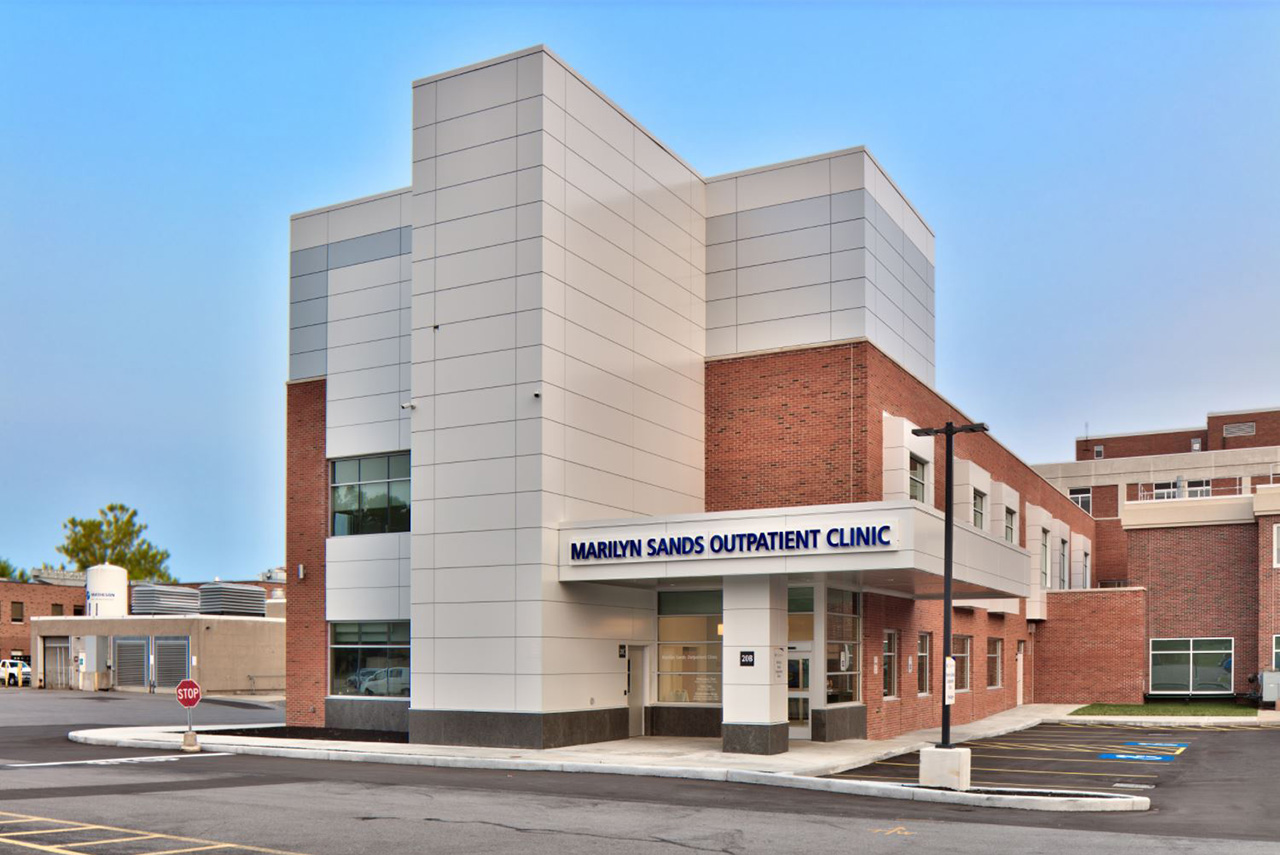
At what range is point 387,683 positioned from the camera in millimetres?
33750

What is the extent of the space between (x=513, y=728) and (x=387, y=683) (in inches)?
277

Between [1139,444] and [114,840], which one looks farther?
[1139,444]

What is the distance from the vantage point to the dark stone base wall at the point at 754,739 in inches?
1051

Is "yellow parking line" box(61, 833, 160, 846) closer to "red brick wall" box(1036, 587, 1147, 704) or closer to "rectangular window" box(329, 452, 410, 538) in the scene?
"rectangular window" box(329, 452, 410, 538)

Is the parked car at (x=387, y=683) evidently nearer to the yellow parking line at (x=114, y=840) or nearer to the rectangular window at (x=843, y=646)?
the rectangular window at (x=843, y=646)

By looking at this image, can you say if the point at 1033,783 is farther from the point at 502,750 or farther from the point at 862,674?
the point at 502,750

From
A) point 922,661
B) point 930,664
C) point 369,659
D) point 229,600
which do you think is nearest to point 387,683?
point 369,659

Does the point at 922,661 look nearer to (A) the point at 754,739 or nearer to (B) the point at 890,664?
(B) the point at 890,664

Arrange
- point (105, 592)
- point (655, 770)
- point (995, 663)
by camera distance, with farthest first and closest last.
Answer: point (105, 592) → point (995, 663) → point (655, 770)

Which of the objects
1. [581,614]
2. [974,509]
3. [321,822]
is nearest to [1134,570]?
[974,509]

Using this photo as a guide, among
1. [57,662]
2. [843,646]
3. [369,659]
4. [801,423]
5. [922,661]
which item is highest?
[801,423]

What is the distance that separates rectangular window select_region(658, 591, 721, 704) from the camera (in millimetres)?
31516

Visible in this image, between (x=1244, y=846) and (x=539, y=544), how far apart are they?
16146 millimetres

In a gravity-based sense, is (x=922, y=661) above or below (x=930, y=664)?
above
